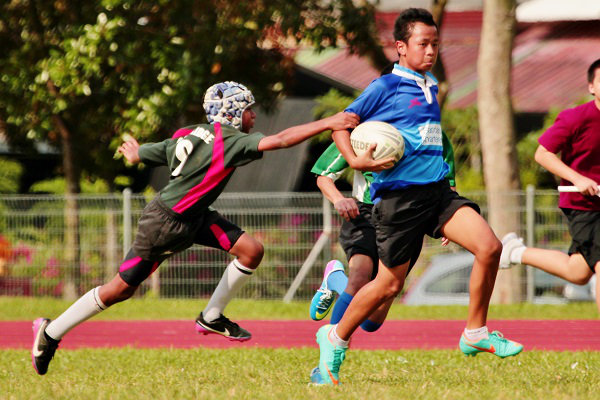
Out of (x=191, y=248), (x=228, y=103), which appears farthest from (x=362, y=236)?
(x=191, y=248)

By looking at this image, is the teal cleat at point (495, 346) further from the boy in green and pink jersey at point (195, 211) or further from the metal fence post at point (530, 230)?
the metal fence post at point (530, 230)

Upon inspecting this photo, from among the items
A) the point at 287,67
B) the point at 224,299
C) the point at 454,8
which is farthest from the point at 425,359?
the point at 454,8

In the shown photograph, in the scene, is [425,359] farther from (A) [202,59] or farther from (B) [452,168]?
(A) [202,59]

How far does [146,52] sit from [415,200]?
32.2 feet

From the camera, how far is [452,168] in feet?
23.1

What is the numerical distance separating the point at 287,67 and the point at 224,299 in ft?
32.1

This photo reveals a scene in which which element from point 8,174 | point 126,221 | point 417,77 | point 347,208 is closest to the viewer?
point 417,77

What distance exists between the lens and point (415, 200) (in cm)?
640

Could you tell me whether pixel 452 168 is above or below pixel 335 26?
below

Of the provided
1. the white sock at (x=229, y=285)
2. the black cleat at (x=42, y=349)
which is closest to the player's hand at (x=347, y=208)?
the white sock at (x=229, y=285)

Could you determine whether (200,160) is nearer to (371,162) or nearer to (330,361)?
(371,162)

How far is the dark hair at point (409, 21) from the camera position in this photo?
6.55m

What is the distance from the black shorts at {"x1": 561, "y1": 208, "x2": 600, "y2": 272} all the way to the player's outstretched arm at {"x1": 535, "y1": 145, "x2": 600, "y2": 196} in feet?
0.99

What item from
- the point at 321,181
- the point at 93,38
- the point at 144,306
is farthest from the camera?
the point at 144,306
